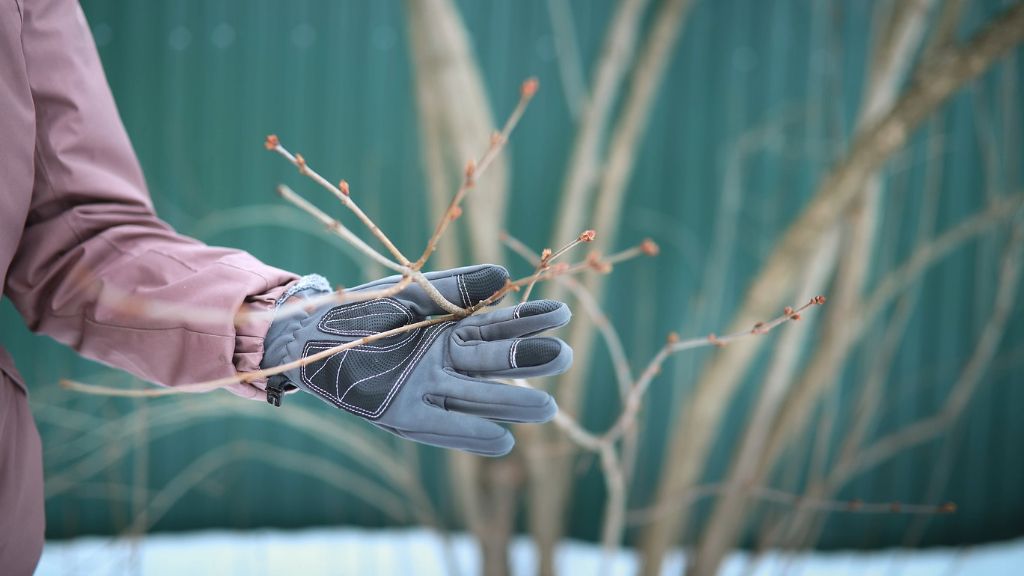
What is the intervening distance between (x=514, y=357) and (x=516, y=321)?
5 centimetres

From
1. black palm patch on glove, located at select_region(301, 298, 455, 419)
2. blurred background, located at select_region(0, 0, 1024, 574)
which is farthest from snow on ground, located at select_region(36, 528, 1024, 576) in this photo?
black palm patch on glove, located at select_region(301, 298, 455, 419)

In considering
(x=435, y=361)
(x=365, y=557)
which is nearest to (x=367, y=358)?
(x=435, y=361)

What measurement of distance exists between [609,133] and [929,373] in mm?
1288

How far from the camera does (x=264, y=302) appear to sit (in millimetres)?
885

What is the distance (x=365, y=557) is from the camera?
7.89 ft

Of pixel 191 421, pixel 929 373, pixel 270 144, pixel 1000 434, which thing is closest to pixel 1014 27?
pixel 270 144

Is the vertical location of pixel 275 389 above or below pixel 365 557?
above

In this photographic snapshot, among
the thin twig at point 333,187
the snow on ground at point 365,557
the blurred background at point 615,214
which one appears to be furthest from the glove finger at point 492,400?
the snow on ground at point 365,557

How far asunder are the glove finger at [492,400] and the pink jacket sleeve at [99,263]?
0.72 ft

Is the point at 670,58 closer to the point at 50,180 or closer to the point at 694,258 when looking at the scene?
the point at 694,258

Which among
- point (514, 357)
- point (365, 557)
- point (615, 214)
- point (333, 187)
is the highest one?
point (333, 187)

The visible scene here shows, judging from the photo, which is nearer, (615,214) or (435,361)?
(435,361)

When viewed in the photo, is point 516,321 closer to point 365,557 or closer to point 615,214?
point 615,214

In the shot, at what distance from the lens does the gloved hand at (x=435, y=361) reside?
30.8 inches
